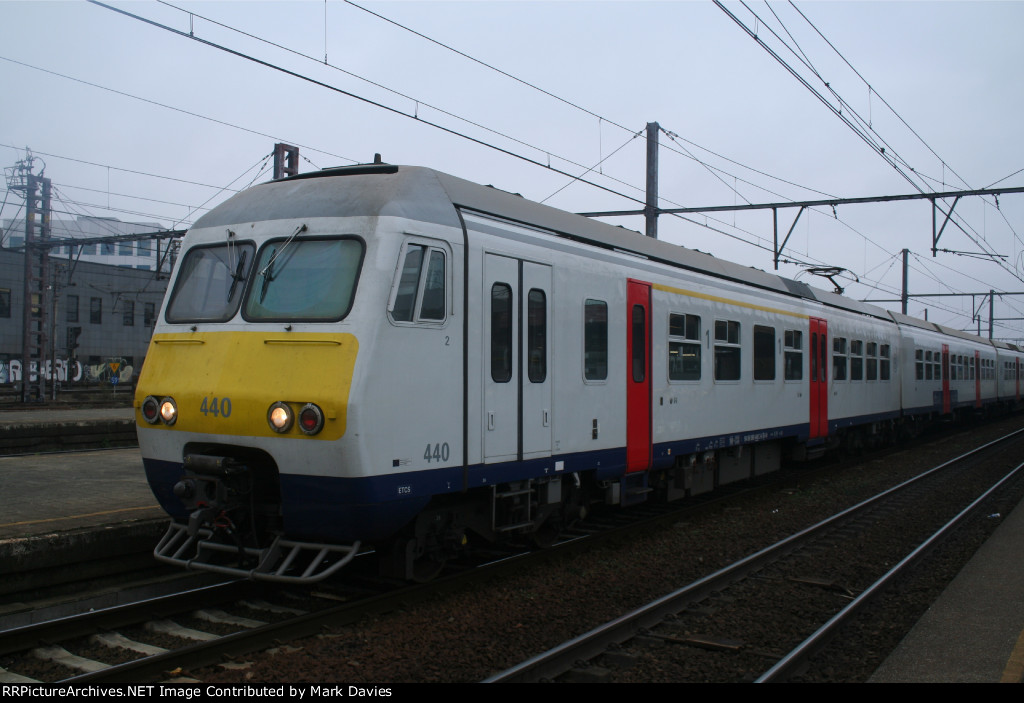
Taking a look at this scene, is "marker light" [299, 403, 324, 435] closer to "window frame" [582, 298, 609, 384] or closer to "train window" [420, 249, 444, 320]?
"train window" [420, 249, 444, 320]

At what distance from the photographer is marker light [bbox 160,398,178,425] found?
21.2 ft

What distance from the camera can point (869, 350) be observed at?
58.5ft

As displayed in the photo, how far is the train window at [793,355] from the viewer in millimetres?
13508

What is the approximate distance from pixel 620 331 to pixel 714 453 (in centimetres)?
365

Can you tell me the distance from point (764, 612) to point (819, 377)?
891 centimetres

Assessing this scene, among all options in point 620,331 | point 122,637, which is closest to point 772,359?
point 620,331

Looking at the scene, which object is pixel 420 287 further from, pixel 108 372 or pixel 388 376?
pixel 108 372

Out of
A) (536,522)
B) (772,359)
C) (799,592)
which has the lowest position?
(799,592)

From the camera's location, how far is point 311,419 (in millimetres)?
5812

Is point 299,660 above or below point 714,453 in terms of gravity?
below

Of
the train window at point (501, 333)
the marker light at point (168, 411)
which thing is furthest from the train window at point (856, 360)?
the marker light at point (168, 411)

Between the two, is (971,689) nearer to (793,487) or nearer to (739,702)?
(739,702)

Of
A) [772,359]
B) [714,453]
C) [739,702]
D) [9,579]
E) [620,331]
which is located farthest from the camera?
[772,359]

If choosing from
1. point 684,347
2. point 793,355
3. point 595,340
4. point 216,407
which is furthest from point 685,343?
point 216,407
